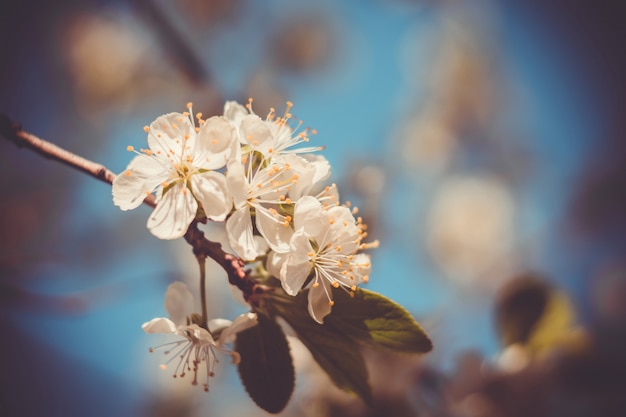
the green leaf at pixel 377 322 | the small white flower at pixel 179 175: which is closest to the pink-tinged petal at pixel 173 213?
the small white flower at pixel 179 175

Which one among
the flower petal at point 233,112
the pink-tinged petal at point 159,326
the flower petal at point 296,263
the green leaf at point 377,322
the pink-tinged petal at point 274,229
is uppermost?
the flower petal at point 233,112

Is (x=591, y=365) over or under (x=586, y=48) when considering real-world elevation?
under

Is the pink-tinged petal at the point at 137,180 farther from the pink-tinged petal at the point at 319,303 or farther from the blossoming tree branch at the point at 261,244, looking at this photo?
the pink-tinged petal at the point at 319,303

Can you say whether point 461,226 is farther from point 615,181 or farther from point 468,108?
point 615,181

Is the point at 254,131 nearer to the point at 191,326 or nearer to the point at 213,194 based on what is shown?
the point at 213,194

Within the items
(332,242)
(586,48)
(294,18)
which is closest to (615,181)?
(586,48)
